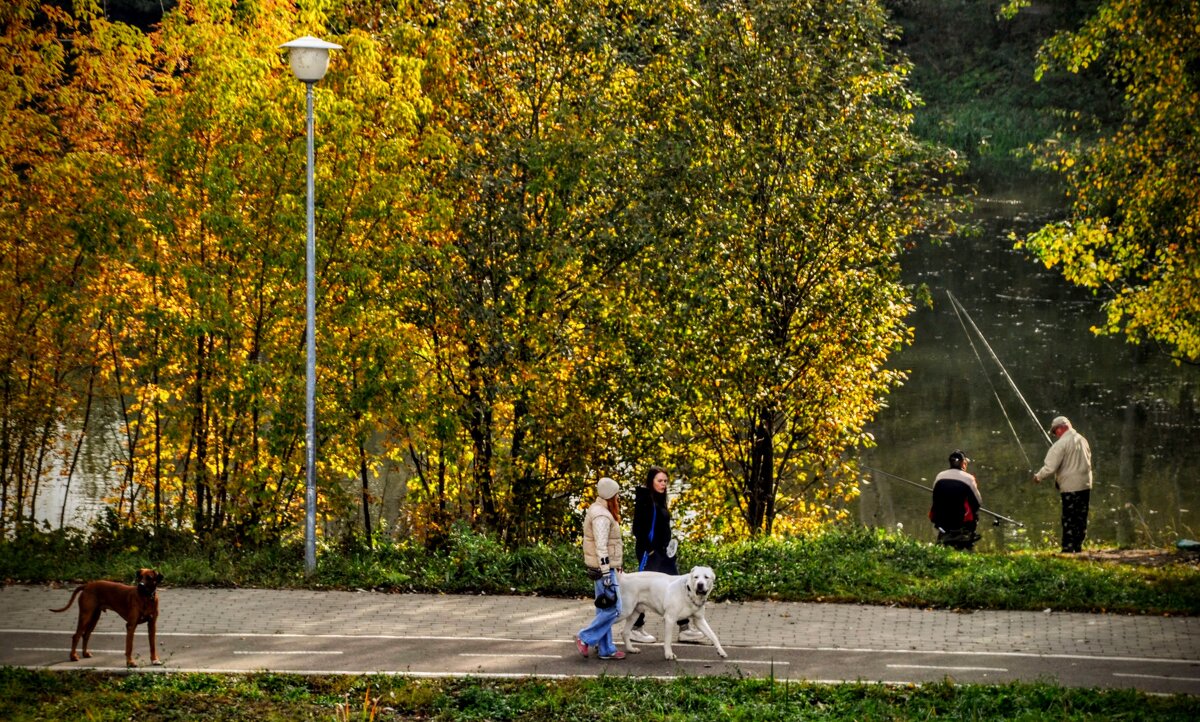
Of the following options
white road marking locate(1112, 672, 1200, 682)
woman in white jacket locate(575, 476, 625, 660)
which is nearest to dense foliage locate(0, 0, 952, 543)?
woman in white jacket locate(575, 476, 625, 660)

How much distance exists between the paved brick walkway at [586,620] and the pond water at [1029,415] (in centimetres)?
634

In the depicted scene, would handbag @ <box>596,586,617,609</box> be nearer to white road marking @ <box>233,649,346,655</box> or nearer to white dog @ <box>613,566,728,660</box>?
white dog @ <box>613,566,728,660</box>

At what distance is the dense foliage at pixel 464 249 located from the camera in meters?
16.9

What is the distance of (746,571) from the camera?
15125 mm

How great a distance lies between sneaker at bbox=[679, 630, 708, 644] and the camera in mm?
12992

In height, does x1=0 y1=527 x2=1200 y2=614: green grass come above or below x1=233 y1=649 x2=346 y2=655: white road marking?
above

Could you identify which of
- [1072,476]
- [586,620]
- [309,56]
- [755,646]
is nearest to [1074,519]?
[1072,476]

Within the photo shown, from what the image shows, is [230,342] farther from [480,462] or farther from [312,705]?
[312,705]

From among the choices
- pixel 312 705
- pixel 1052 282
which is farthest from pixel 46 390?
pixel 1052 282

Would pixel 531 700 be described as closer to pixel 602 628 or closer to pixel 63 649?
pixel 602 628

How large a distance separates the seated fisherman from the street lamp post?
25.4 ft

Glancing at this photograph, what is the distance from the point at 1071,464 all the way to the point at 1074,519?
0.71 meters

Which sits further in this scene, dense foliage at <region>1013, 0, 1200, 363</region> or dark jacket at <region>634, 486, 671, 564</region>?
dense foliage at <region>1013, 0, 1200, 363</region>

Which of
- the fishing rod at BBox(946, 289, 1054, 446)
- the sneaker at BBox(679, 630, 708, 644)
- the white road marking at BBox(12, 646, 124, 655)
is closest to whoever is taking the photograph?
the white road marking at BBox(12, 646, 124, 655)
